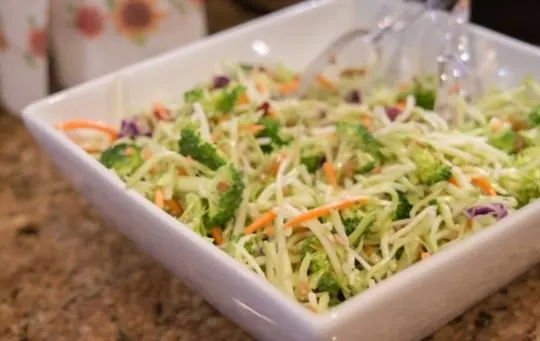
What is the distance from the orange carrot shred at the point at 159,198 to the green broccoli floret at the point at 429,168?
0.29 meters

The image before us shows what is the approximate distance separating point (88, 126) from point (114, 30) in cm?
26

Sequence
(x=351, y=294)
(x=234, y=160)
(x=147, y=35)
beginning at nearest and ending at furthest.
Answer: (x=351, y=294) → (x=234, y=160) → (x=147, y=35)

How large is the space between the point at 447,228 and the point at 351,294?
5.5 inches

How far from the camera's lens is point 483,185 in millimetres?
908

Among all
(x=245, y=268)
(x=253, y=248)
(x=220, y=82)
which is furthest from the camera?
(x=220, y=82)

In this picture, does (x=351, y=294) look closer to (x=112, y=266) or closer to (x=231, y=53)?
(x=112, y=266)

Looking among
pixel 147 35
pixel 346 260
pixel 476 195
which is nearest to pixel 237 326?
pixel 346 260

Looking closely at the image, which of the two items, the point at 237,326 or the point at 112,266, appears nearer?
the point at 237,326

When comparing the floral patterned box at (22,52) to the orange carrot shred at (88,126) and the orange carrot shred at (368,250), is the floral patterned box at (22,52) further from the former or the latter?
the orange carrot shred at (368,250)

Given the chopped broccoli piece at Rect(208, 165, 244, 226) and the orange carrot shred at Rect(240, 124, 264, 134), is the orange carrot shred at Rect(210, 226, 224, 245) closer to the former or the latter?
the chopped broccoli piece at Rect(208, 165, 244, 226)

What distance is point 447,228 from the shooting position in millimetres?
863

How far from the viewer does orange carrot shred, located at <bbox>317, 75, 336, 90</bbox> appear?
3.91ft

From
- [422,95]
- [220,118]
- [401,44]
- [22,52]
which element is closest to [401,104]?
[422,95]

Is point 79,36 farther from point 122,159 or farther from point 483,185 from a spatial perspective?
point 483,185
